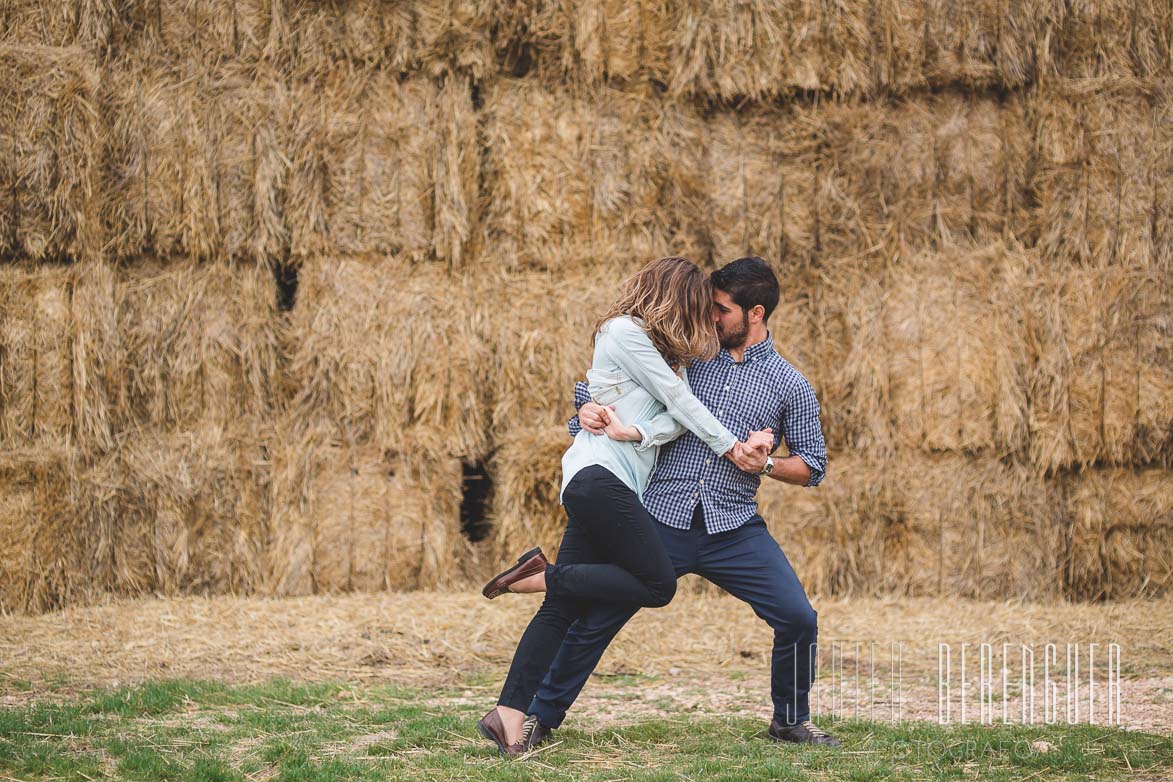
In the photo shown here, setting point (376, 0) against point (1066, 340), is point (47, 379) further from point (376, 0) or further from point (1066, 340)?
point (1066, 340)

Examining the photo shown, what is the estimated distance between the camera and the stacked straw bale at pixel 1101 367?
7.62 m

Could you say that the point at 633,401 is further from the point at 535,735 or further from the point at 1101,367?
the point at 1101,367

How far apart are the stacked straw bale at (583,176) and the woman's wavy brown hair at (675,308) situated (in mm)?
3287

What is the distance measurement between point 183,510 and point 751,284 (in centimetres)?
460

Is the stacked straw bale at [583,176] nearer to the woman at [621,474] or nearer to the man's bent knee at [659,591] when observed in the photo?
the woman at [621,474]

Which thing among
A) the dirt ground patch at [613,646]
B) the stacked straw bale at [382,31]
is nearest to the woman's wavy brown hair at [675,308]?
the dirt ground patch at [613,646]

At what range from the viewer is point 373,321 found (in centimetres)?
783

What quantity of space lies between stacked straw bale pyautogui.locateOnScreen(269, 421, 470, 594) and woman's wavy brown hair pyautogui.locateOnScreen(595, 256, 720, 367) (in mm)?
3468

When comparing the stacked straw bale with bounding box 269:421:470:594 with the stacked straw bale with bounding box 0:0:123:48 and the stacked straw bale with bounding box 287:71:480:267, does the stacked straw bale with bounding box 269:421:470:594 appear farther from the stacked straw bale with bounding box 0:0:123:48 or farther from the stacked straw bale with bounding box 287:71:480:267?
the stacked straw bale with bounding box 0:0:123:48

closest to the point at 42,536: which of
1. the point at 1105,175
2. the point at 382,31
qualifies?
the point at 382,31

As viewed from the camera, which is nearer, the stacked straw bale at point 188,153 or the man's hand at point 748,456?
the man's hand at point 748,456

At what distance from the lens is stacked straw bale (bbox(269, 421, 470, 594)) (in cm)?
777

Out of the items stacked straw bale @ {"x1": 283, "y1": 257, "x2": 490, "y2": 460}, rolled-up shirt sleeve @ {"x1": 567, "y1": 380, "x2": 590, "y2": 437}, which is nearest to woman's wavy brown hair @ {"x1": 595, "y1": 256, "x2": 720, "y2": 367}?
rolled-up shirt sleeve @ {"x1": 567, "y1": 380, "x2": 590, "y2": 437}

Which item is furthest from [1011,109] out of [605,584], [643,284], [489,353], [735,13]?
[605,584]
